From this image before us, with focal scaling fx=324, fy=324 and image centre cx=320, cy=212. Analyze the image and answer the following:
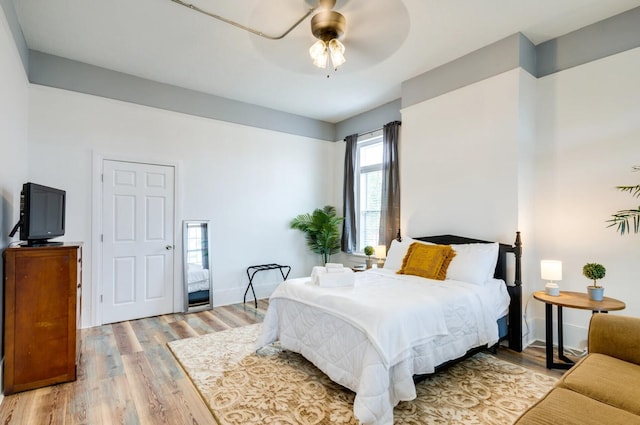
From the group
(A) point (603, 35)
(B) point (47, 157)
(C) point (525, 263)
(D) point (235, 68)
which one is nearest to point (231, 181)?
(D) point (235, 68)

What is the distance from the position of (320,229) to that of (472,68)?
10.6 feet

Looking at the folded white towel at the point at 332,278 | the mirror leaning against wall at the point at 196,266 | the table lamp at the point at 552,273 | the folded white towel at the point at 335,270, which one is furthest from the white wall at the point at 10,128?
the table lamp at the point at 552,273

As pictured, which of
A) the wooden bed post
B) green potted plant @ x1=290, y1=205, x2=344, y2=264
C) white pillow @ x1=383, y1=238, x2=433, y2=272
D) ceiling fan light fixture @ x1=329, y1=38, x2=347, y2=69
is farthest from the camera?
green potted plant @ x1=290, y1=205, x2=344, y2=264

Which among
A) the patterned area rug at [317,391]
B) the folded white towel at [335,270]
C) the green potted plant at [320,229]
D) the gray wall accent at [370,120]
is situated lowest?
the patterned area rug at [317,391]

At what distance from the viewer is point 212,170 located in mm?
4812

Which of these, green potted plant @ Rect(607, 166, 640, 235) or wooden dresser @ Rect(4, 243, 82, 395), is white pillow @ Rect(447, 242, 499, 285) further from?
wooden dresser @ Rect(4, 243, 82, 395)

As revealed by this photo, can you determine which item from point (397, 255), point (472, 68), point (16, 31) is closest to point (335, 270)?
point (397, 255)

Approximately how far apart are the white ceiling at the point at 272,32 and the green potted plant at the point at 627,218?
63.0 inches

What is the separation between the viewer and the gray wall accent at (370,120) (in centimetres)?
496

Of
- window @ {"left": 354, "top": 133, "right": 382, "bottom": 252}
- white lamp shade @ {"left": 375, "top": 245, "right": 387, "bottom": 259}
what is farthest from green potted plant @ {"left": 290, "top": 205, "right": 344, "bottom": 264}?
white lamp shade @ {"left": 375, "top": 245, "right": 387, "bottom": 259}

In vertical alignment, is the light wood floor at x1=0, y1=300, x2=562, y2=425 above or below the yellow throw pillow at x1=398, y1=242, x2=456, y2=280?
below

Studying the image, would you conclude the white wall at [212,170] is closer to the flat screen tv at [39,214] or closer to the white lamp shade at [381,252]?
the flat screen tv at [39,214]

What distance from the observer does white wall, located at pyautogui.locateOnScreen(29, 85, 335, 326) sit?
12.3 ft

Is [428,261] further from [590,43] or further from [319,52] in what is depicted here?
[590,43]
